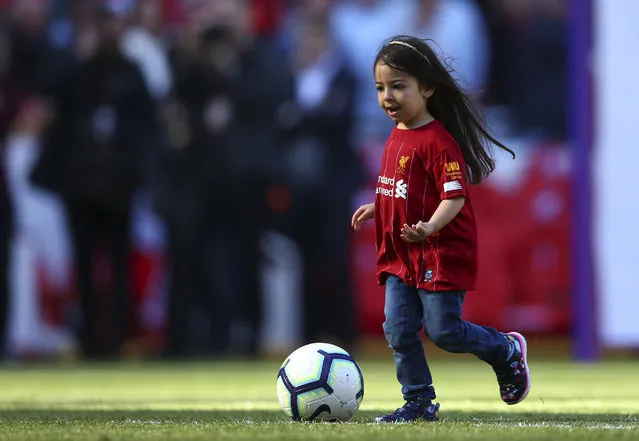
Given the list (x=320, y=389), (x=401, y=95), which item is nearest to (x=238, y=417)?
(x=320, y=389)

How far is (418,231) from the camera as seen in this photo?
525cm

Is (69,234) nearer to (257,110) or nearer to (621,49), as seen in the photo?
(257,110)

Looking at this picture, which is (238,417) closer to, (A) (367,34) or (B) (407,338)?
→ (B) (407,338)

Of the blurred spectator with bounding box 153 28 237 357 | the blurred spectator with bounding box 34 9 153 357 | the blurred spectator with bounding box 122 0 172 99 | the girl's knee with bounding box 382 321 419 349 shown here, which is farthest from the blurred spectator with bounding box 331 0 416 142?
the girl's knee with bounding box 382 321 419 349

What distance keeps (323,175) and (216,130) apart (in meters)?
1.09

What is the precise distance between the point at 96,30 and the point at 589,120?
14.8ft

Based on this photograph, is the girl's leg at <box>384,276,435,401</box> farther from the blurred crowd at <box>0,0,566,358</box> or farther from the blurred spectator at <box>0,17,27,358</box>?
the blurred spectator at <box>0,17,27,358</box>

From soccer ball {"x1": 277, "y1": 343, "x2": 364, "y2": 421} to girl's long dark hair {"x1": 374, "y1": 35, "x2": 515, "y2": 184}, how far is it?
0.96m

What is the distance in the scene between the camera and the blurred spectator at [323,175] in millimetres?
12336

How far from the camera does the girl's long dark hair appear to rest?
559 centimetres

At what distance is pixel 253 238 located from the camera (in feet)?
41.0

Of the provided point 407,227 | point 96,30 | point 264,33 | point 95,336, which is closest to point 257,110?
point 264,33

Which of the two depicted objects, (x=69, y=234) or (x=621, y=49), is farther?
(x=69, y=234)

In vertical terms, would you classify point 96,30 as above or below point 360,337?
above
